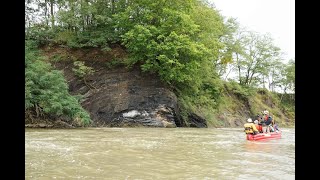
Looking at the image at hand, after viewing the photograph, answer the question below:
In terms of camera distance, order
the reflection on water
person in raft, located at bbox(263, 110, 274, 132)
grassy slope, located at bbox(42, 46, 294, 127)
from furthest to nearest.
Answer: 1. grassy slope, located at bbox(42, 46, 294, 127)
2. person in raft, located at bbox(263, 110, 274, 132)
3. the reflection on water

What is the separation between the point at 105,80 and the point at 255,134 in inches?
512

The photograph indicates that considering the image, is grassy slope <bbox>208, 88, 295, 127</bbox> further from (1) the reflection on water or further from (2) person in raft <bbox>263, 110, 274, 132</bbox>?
(1) the reflection on water

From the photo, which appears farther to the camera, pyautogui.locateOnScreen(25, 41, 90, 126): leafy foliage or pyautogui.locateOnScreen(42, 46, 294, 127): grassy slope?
pyautogui.locateOnScreen(42, 46, 294, 127): grassy slope

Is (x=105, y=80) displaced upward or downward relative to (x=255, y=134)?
upward

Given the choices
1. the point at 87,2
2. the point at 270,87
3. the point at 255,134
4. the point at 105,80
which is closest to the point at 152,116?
the point at 105,80

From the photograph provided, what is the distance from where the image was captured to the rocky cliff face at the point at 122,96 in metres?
24.1

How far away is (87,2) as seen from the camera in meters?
30.3

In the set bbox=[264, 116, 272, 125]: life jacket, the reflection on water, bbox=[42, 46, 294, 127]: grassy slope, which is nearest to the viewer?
the reflection on water

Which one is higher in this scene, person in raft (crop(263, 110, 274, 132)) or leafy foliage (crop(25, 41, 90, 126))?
leafy foliage (crop(25, 41, 90, 126))

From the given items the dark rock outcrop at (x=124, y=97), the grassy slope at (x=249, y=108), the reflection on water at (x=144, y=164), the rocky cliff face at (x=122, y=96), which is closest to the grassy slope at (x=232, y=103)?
the grassy slope at (x=249, y=108)

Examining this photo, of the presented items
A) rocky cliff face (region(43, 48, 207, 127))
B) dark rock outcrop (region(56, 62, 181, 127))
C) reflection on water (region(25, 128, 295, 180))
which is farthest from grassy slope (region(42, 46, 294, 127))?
reflection on water (region(25, 128, 295, 180))

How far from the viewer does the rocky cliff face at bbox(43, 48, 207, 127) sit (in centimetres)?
2408
